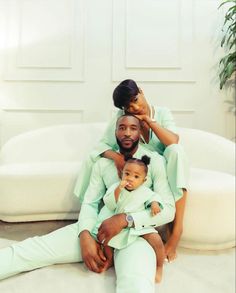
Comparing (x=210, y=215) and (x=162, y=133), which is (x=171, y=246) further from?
(x=162, y=133)

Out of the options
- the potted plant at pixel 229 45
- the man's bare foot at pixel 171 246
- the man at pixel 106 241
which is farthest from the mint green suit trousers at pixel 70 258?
the potted plant at pixel 229 45

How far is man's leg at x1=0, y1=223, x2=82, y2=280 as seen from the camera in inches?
30.1

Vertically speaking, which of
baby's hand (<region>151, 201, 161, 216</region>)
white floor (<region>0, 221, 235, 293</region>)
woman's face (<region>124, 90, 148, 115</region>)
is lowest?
white floor (<region>0, 221, 235, 293</region>)

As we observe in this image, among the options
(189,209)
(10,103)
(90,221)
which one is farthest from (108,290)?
(10,103)

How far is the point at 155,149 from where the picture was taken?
0.99m

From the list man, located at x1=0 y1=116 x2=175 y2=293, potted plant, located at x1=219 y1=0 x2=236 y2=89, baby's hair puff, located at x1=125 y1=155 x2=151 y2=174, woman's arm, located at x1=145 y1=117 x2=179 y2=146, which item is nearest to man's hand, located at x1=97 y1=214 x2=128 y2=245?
man, located at x1=0 y1=116 x2=175 y2=293

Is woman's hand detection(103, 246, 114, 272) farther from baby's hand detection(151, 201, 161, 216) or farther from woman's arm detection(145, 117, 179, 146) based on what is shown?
woman's arm detection(145, 117, 179, 146)

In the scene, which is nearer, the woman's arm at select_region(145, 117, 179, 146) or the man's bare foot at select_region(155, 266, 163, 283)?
the man's bare foot at select_region(155, 266, 163, 283)

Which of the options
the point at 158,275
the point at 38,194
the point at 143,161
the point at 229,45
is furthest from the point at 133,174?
the point at 229,45

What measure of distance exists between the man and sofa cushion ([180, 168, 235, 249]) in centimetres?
9

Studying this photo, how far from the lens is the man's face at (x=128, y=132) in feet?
2.88

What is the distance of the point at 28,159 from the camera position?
4.18 ft

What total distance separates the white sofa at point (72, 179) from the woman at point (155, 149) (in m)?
0.05

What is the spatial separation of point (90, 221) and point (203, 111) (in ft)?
2.01
